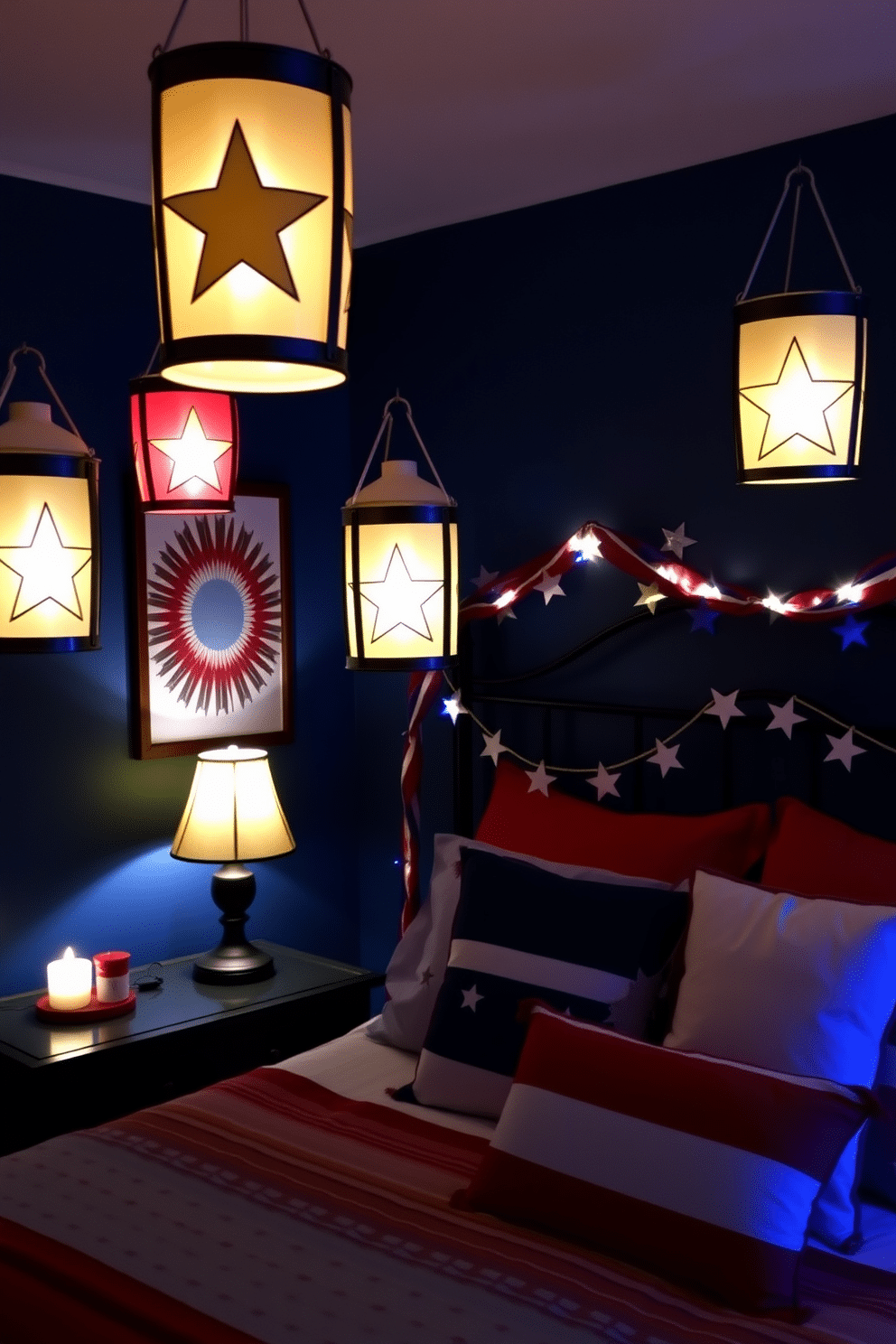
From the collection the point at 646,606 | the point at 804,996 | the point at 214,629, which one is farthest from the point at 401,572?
the point at 804,996

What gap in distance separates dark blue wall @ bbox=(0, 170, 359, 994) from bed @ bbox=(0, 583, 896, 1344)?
2.79 ft

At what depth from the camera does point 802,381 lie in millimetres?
2086

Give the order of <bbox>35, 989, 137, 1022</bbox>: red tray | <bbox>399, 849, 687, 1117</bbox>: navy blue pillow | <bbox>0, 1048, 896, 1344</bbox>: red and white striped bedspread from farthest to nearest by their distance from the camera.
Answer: <bbox>35, 989, 137, 1022</bbox>: red tray < <bbox>399, 849, 687, 1117</bbox>: navy blue pillow < <bbox>0, 1048, 896, 1344</bbox>: red and white striped bedspread

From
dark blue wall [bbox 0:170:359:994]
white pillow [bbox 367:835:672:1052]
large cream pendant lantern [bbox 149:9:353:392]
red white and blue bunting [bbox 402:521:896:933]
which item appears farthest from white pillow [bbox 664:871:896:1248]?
dark blue wall [bbox 0:170:359:994]

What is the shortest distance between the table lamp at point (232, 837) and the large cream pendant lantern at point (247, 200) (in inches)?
88.3

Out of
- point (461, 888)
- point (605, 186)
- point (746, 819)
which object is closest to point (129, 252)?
point (605, 186)

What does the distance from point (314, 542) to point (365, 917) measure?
111cm

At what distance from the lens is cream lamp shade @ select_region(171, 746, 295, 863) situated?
3168 millimetres

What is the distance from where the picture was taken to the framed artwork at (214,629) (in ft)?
11.0

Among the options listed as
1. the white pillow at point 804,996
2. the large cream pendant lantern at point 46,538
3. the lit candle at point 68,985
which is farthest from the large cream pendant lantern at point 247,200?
the lit candle at point 68,985

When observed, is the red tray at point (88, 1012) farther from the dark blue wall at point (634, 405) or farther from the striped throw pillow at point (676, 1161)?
the striped throw pillow at point (676, 1161)

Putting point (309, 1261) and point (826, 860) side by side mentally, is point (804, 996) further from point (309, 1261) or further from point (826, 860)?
point (309, 1261)

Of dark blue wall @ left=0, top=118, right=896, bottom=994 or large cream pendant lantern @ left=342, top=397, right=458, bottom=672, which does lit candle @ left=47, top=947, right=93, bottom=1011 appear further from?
large cream pendant lantern @ left=342, top=397, right=458, bottom=672

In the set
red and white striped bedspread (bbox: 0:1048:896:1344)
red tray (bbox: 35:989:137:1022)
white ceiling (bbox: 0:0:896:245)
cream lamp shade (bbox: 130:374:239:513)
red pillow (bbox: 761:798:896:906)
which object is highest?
white ceiling (bbox: 0:0:896:245)
